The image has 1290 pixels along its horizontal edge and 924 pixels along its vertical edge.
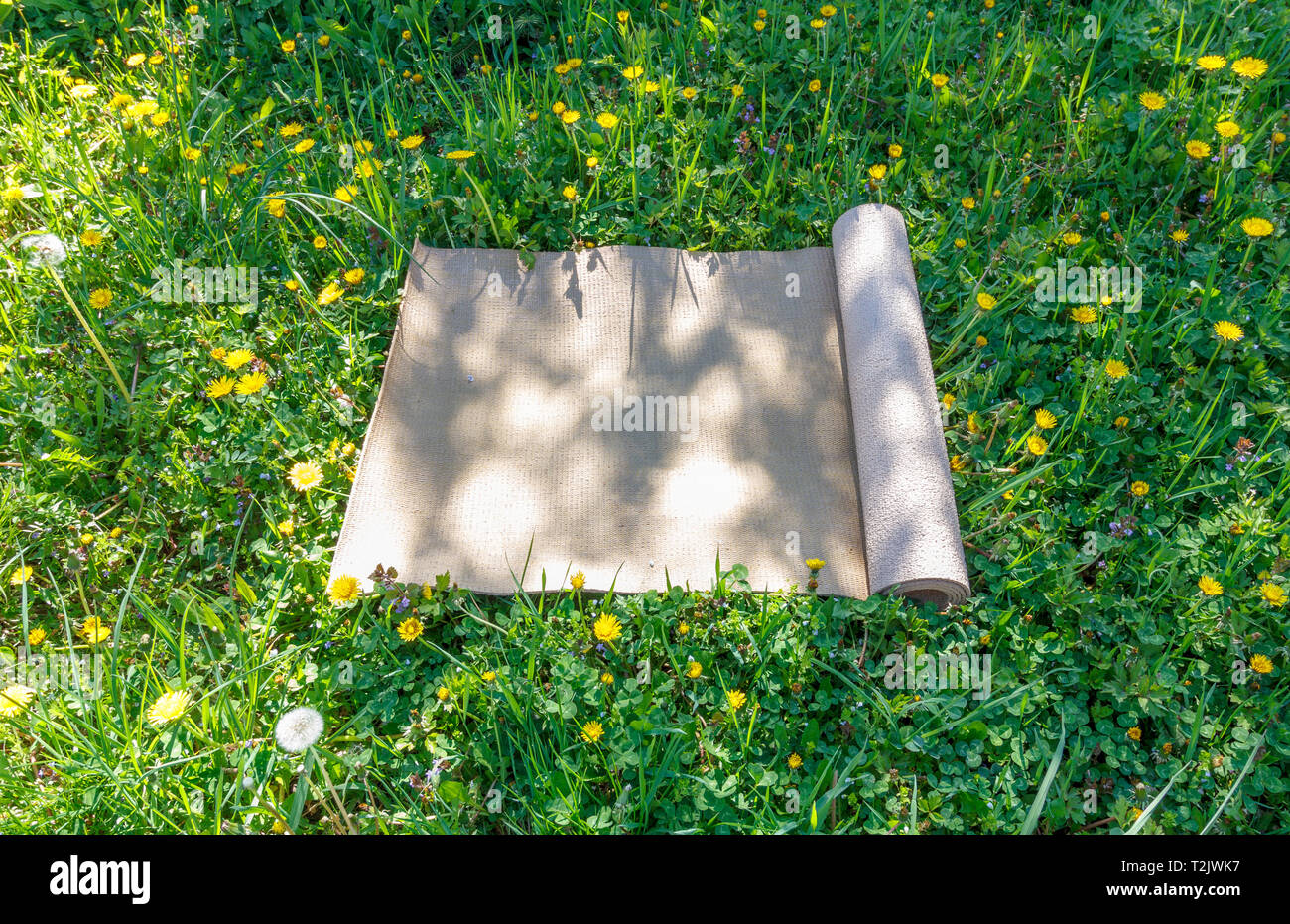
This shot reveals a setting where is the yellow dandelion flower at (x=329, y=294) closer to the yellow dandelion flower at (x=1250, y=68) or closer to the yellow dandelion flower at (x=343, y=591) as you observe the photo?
the yellow dandelion flower at (x=343, y=591)

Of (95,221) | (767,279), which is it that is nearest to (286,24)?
(95,221)

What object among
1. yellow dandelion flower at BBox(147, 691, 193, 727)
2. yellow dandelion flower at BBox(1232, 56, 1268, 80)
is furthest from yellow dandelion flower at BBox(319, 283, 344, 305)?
yellow dandelion flower at BBox(1232, 56, 1268, 80)

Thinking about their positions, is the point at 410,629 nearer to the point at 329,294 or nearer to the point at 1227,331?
the point at 329,294

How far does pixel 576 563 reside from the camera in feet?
8.23

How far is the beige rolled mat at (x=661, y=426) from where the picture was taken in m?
2.47

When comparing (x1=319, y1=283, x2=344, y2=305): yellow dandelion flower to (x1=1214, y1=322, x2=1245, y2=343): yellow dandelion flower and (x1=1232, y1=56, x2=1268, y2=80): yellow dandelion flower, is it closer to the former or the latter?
(x1=1214, y1=322, x2=1245, y2=343): yellow dandelion flower

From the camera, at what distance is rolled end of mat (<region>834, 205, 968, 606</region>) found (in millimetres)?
2314

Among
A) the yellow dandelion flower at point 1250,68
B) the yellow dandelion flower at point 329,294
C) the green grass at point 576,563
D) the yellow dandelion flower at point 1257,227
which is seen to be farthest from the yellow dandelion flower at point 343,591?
the yellow dandelion flower at point 1250,68

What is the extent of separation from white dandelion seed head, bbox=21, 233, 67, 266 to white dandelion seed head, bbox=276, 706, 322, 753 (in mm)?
2006

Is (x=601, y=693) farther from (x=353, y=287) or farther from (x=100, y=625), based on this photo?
(x=353, y=287)

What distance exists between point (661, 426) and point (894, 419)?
0.72 meters

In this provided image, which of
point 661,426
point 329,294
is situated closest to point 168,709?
point 329,294

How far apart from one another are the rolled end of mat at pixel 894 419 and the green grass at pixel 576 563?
0.14 meters

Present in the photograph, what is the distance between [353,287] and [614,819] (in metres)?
2.09
